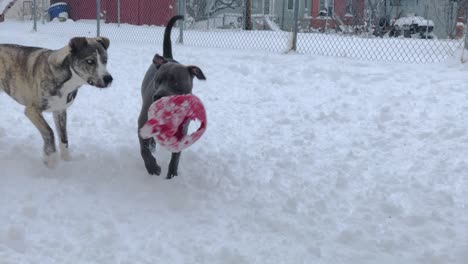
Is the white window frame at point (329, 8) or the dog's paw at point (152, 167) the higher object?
the white window frame at point (329, 8)

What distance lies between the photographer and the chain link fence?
10617mm

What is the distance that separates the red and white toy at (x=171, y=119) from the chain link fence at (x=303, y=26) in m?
6.31

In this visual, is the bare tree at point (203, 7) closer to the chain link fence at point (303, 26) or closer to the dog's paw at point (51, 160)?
the chain link fence at point (303, 26)

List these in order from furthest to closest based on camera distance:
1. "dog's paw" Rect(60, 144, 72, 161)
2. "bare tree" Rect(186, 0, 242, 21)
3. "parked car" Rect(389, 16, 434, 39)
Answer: "bare tree" Rect(186, 0, 242, 21)
"parked car" Rect(389, 16, 434, 39)
"dog's paw" Rect(60, 144, 72, 161)

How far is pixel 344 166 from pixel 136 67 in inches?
220

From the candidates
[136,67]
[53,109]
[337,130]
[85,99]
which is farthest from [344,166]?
[136,67]

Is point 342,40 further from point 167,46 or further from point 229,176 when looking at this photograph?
point 229,176

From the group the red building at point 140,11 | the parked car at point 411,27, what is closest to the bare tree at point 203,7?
the red building at point 140,11

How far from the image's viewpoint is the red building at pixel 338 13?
15617mm

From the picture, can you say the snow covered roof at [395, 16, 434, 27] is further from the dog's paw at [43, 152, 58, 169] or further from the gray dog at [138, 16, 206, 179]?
the dog's paw at [43, 152, 58, 169]

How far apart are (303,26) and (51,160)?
14895mm

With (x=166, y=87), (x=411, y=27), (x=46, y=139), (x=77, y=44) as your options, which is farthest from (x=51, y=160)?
(x=411, y=27)

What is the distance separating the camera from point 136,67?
9.09 meters

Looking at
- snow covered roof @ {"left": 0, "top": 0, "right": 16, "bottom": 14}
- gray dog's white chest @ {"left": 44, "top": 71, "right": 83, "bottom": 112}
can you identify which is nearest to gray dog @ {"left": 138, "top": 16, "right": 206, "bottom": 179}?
gray dog's white chest @ {"left": 44, "top": 71, "right": 83, "bottom": 112}
